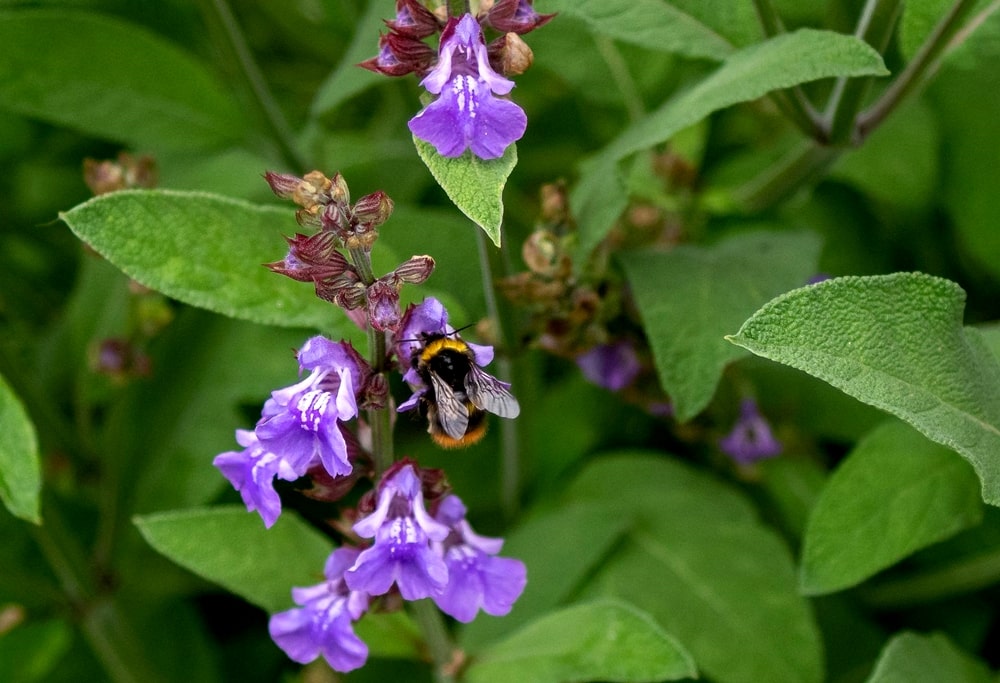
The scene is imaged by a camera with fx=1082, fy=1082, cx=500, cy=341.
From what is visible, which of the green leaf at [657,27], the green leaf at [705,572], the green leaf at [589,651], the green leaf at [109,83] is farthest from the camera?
the green leaf at [109,83]

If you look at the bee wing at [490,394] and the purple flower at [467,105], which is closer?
the purple flower at [467,105]

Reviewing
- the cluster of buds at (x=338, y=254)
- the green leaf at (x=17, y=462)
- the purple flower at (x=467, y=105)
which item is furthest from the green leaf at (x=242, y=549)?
the purple flower at (x=467, y=105)

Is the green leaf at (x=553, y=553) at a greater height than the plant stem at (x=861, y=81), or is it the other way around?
the plant stem at (x=861, y=81)

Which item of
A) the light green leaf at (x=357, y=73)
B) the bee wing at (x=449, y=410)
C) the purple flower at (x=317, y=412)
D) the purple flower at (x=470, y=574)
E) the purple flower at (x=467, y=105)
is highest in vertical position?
the purple flower at (x=467, y=105)

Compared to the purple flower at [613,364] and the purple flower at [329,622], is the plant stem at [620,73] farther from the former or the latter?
the purple flower at [329,622]

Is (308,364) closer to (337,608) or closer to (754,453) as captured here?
(337,608)

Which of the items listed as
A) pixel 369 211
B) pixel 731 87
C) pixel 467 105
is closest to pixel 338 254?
pixel 369 211
